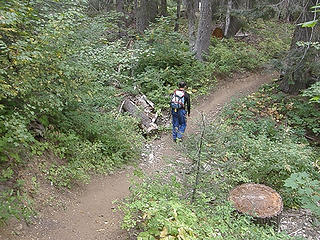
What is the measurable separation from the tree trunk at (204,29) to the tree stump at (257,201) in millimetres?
10248

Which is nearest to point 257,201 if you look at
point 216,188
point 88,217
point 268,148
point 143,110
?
point 216,188

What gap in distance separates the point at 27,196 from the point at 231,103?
992cm

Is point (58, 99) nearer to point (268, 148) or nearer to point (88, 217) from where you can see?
point (88, 217)

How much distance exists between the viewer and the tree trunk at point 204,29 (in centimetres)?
1456

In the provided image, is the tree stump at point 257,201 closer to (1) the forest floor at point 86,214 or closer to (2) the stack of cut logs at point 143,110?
→ (1) the forest floor at point 86,214

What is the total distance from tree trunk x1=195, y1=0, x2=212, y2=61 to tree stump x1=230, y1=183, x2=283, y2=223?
10.2 metres

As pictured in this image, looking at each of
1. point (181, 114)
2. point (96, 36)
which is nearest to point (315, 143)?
point (181, 114)

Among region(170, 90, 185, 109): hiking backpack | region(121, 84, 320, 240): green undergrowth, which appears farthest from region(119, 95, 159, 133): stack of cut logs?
region(121, 84, 320, 240): green undergrowth

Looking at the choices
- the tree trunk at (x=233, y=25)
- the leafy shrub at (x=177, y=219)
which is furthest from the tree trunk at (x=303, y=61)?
the tree trunk at (x=233, y=25)

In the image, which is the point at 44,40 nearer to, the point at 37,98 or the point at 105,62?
the point at 37,98

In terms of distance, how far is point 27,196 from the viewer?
5.20 metres

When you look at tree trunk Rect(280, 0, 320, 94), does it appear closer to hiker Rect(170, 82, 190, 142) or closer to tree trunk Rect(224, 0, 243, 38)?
hiker Rect(170, 82, 190, 142)

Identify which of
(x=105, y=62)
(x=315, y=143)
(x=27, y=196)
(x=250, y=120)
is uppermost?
(x=105, y=62)

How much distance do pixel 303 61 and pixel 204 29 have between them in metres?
5.83
